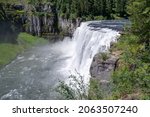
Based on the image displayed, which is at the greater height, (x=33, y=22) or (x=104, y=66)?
(x=104, y=66)

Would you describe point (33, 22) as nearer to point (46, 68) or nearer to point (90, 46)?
point (46, 68)

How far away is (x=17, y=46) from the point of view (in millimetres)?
74750

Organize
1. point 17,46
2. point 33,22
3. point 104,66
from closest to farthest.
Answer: point 104,66, point 17,46, point 33,22

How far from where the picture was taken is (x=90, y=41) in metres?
56.9

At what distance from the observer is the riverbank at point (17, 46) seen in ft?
210

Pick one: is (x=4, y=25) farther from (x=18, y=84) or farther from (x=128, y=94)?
(x=128, y=94)

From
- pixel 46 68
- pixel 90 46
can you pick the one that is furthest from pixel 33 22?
pixel 90 46

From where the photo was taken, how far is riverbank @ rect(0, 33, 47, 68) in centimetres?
6407

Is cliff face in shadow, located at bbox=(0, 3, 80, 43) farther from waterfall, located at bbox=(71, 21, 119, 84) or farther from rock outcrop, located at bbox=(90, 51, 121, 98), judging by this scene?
rock outcrop, located at bbox=(90, 51, 121, 98)

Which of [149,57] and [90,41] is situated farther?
[90,41]

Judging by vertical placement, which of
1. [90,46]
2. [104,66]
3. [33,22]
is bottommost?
[33,22]

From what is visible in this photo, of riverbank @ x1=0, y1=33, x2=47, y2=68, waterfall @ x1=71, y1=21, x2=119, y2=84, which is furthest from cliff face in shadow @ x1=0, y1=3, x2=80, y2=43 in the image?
waterfall @ x1=71, y1=21, x2=119, y2=84

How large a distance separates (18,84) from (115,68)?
16785 millimetres

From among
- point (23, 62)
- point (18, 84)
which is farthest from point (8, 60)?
point (18, 84)
